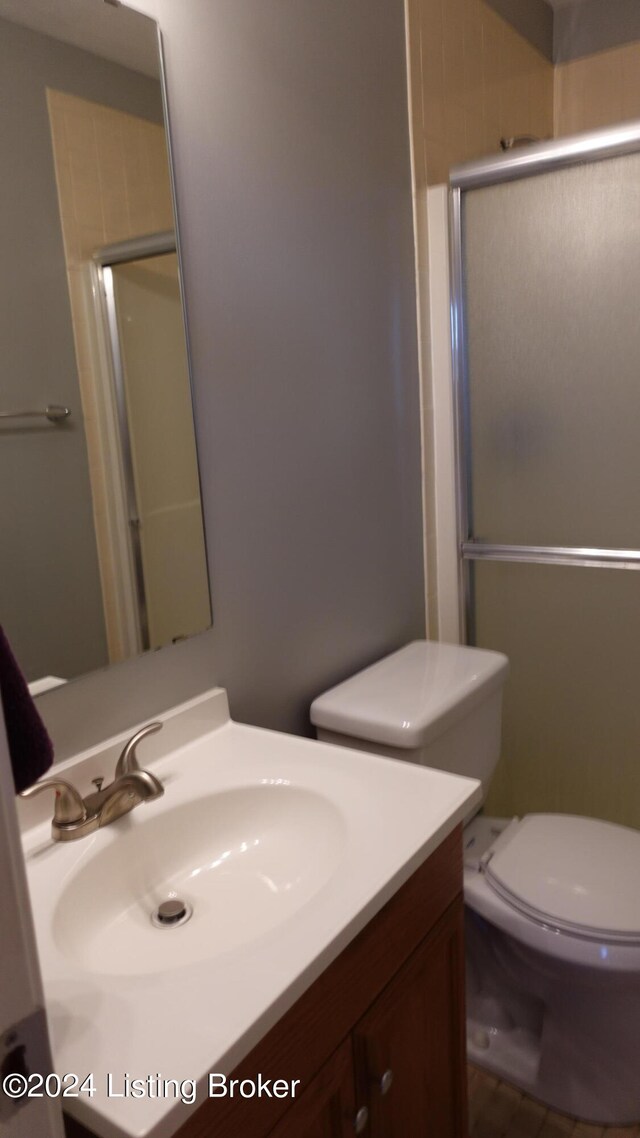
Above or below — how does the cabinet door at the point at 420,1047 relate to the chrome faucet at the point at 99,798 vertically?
below

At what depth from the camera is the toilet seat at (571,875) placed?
1.43m

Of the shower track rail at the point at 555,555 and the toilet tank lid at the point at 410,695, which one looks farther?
the shower track rail at the point at 555,555

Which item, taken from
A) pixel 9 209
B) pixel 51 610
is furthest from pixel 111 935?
pixel 9 209

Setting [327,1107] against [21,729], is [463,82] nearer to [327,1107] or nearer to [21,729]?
[21,729]

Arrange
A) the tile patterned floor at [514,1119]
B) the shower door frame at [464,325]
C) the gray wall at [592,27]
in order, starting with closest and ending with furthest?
the tile patterned floor at [514,1119] → the shower door frame at [464,325] → the gray wall at [592,27]

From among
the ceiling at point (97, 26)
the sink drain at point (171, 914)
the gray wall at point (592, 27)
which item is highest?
the gray wall at point (592, 27)

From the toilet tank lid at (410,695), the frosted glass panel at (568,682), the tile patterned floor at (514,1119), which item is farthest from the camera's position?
the frosted glass panel at (568,682)

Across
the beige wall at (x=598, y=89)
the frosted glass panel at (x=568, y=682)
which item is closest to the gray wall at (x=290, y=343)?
the frosted glass panel at (x=568, y=682)

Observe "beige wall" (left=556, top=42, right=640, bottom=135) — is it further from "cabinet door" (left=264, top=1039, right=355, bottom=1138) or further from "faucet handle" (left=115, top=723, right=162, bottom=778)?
"cabinet door" (left=264, top=1039, right=355, bottom=1138)

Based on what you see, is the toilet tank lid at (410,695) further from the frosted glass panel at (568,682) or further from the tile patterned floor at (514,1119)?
the tile patterned floor at (514,1119)

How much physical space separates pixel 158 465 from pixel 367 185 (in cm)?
88

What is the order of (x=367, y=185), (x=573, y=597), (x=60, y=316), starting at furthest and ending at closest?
(x=573, y=597)
(x=367, y=185)
(x=60, y=316)

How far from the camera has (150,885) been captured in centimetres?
106

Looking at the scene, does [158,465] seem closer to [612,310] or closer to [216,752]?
[216,752]
